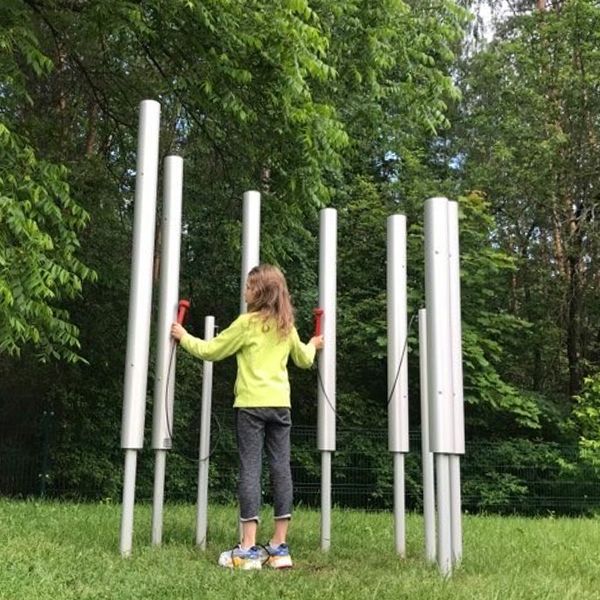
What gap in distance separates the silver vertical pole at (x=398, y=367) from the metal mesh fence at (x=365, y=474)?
740 cm

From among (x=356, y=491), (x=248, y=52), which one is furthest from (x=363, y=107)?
(x=356, y=491)

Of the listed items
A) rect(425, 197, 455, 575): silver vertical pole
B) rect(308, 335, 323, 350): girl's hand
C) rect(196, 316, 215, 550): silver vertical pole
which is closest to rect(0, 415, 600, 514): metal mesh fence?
rect(196, 316, 215, 550): silver vertical pole

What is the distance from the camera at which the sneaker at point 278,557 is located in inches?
185

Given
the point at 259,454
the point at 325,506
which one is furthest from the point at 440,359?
the point at 325,506

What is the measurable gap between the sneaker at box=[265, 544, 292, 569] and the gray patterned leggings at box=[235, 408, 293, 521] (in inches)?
7.7

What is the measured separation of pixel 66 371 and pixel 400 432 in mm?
10031

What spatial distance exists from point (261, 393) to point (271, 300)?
0.60 metres

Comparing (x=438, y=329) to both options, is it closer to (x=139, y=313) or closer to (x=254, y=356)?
(x=254, y=356)

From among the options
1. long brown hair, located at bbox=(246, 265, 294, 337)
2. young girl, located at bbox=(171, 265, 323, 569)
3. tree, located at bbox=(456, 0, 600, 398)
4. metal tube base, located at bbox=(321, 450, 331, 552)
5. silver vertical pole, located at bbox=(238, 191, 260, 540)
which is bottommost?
metal tube base, located at bbox=(321, 450, 331, 552)

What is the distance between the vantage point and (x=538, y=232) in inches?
737

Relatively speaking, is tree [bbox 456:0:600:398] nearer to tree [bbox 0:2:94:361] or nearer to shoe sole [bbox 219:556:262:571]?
tree [bbox 0:2:94:361]

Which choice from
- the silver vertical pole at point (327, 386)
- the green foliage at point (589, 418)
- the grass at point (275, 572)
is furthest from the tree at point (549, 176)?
the silver vertical pole at point (327, 386)

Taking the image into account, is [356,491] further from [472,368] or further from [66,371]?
[66,371]

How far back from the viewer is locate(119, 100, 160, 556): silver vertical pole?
4.89 meters
